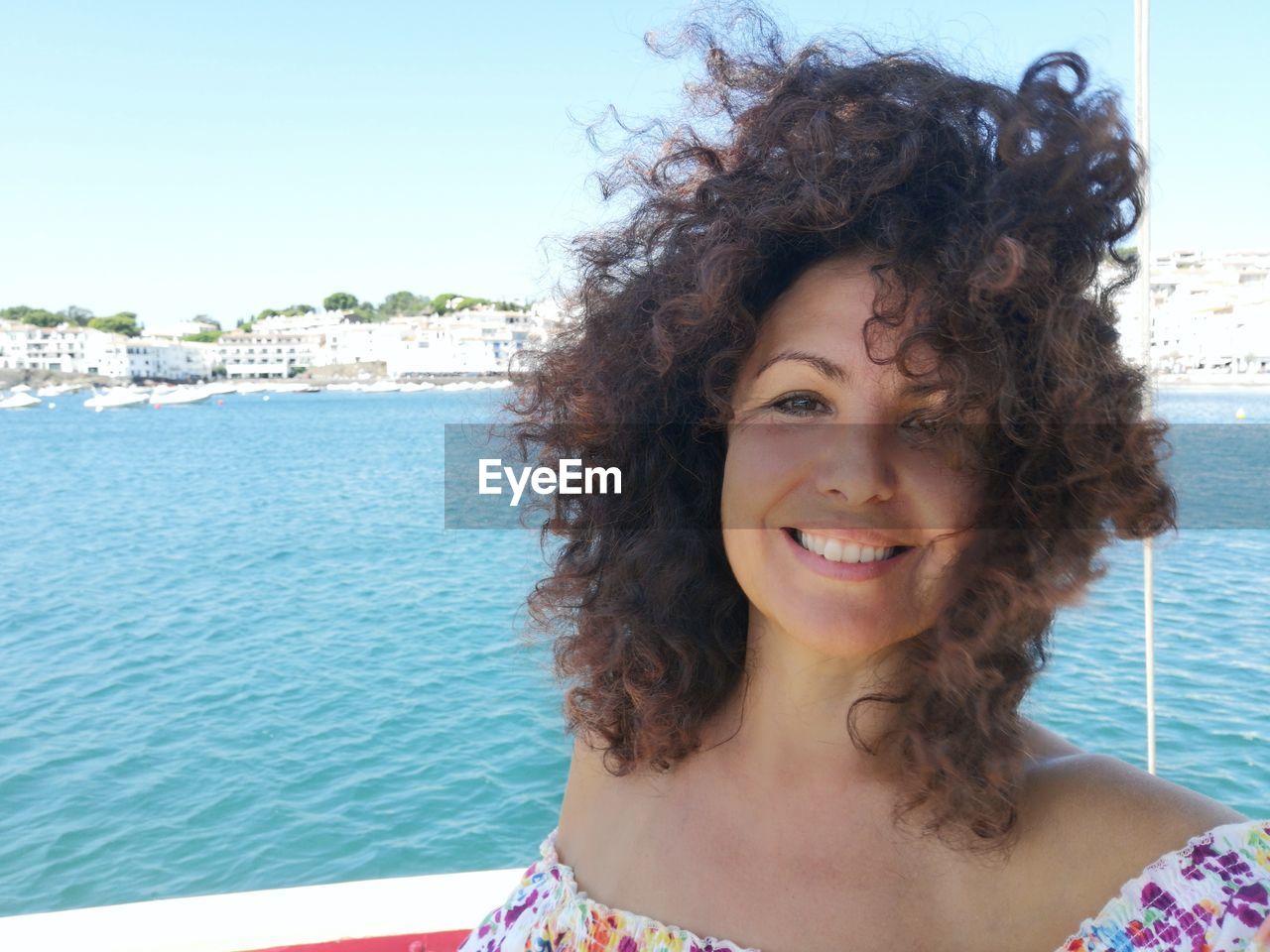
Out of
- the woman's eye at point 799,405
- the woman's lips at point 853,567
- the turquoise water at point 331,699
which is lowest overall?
the turquoise water at point 331,699

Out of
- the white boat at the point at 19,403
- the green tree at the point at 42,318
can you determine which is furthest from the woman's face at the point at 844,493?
the green tree at the point at 42,318

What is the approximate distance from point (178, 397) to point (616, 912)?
7510 cm

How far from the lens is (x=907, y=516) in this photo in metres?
0.92

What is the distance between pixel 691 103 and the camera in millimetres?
1161

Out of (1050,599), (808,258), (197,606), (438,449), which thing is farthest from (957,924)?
(438,449)

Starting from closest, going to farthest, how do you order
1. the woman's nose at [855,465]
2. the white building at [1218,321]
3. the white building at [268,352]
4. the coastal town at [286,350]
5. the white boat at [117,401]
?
the woman's nose at [855,465], the white building at [1218,321], the white boat at [117,401], the coastal town at [286,350], the white building at [268,352]

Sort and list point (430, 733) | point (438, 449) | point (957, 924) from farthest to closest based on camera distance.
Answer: point (438, 449)
point (430, 733)
point (957, 924)

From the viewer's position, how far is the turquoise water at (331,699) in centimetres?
618

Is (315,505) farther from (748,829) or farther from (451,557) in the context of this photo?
(748,829)

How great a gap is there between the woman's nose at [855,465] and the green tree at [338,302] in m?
103

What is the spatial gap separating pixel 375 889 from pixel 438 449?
37311 millimetres

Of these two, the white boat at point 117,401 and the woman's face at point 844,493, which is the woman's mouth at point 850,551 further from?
the white boat at point 117,401

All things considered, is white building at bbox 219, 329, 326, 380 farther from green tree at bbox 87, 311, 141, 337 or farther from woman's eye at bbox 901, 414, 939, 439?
woman's eye at bbox 901, 414, 939, 439

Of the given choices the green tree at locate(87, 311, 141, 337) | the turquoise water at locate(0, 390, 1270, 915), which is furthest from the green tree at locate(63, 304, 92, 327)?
the turquoise water at locate(0, 390, 1270, 915)
